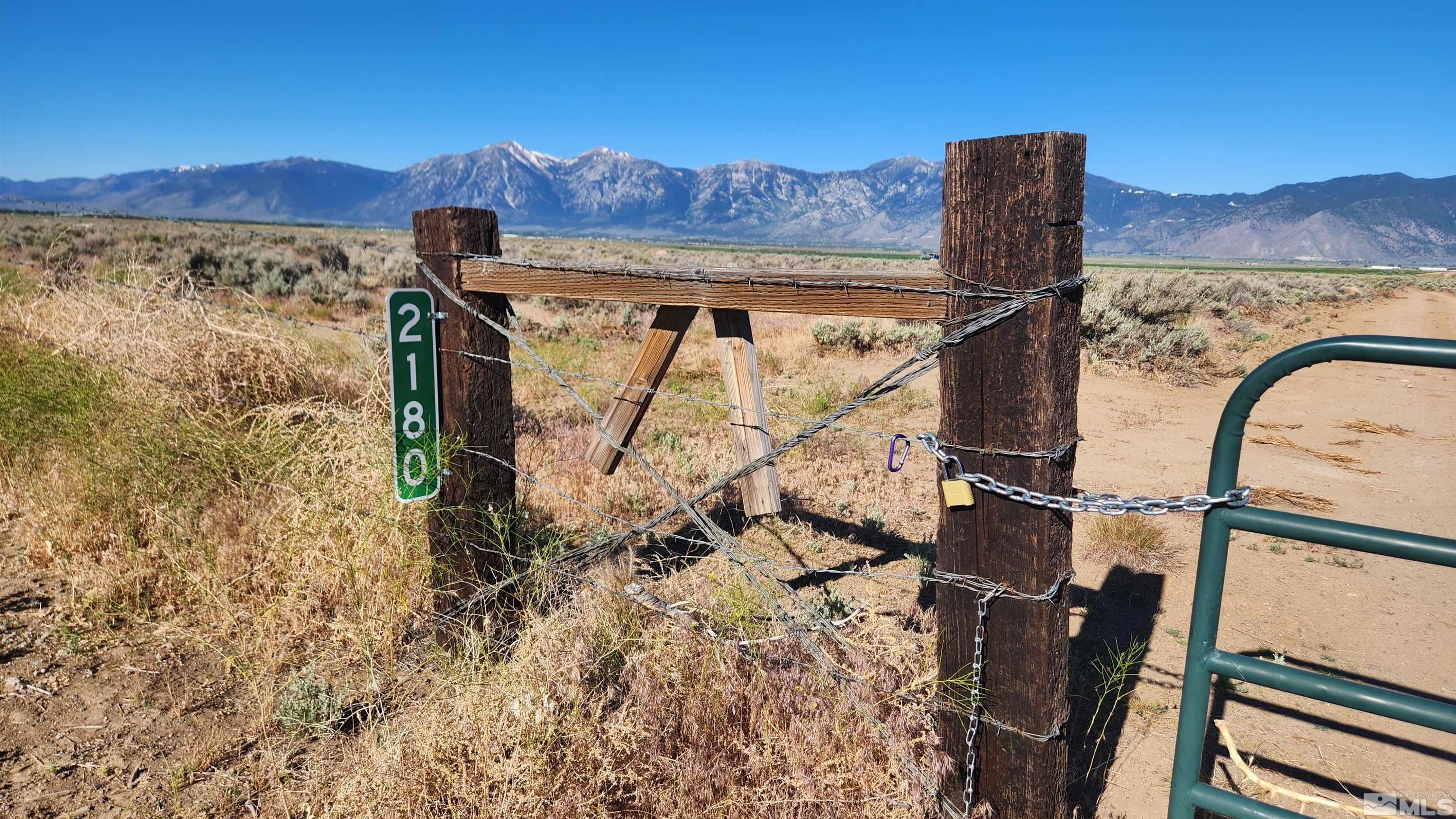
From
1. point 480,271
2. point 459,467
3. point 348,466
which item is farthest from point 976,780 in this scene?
point 348,466

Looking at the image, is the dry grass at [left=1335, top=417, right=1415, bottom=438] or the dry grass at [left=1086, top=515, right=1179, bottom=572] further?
the dry grass at [left=1335, top=417, right=1415, bottom=438]

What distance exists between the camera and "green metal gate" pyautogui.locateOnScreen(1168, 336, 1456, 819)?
1486 millimetres

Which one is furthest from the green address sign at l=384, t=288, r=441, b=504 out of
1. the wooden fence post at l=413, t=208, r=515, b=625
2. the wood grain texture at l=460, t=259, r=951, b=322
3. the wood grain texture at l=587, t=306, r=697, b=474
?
the wood grain texture at l=587, t=306, r=697, b=474

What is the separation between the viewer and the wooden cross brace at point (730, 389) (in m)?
3.36

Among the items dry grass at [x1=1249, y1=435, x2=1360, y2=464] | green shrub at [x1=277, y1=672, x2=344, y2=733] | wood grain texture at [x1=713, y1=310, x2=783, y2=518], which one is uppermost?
wood grain texture at [x1=713, y1=310, x2=783, y2=518]

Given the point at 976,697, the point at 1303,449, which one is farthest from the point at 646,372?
the point at 1303,449

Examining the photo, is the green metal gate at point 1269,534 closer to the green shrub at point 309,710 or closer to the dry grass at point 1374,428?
the green shrub at point 309,710

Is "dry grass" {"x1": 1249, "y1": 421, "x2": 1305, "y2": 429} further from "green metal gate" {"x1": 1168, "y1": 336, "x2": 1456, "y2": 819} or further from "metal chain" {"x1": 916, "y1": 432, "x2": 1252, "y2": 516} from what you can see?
"green metal gate" {"x1": 1168, "y1": 336, "x2": 1456, "y2": 819}

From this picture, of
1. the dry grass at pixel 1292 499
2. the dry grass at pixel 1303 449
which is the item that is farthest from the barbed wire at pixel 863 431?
the dry grass at pixel 1303 449

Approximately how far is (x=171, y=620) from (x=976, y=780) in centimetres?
371

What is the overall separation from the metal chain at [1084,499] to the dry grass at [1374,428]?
916 cm

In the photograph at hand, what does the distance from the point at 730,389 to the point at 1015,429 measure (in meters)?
1.67

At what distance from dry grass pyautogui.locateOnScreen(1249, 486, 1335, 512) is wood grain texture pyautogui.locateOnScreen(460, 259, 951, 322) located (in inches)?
200

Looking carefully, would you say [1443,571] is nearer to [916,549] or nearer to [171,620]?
[916,549]
